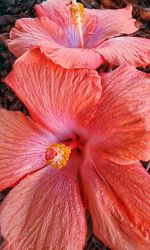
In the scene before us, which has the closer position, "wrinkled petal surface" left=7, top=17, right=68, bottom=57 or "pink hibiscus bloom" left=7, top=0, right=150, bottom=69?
"pink hibiscus bloom" left=7, top=0, right=150, bottom=69

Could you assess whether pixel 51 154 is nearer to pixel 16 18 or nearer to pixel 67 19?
pixel 67 19

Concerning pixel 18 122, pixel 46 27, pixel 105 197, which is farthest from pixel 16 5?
pixel 105 197

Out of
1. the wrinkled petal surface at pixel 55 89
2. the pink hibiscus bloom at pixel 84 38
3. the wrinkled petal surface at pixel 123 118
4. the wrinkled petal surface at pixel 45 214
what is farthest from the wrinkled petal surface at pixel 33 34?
the wrinkled petal surface at pixel 45 214

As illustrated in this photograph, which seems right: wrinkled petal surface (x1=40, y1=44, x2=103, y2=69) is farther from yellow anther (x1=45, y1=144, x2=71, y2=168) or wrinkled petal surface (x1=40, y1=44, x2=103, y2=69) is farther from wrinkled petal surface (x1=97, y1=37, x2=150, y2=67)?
yellow anther (x1=45, y1=144, x2=71, y2=168)

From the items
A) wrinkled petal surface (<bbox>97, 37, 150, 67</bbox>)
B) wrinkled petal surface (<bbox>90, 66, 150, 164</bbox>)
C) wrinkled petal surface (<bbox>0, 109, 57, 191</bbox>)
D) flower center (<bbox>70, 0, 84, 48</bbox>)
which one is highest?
flower center (<bbox>70, 0, 84, 48</bbox>)

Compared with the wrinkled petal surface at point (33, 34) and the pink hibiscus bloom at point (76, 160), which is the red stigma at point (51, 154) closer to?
the pink hibiscus bloom at point (76, 160)

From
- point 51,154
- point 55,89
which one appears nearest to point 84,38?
point 55,89

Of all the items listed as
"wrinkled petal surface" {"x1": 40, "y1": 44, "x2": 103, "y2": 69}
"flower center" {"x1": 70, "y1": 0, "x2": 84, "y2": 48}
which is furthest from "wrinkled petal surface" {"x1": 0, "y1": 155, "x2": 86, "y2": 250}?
"flower center" {"x1": 70, "y1": 0, "x2": 84, "y2": 48}
